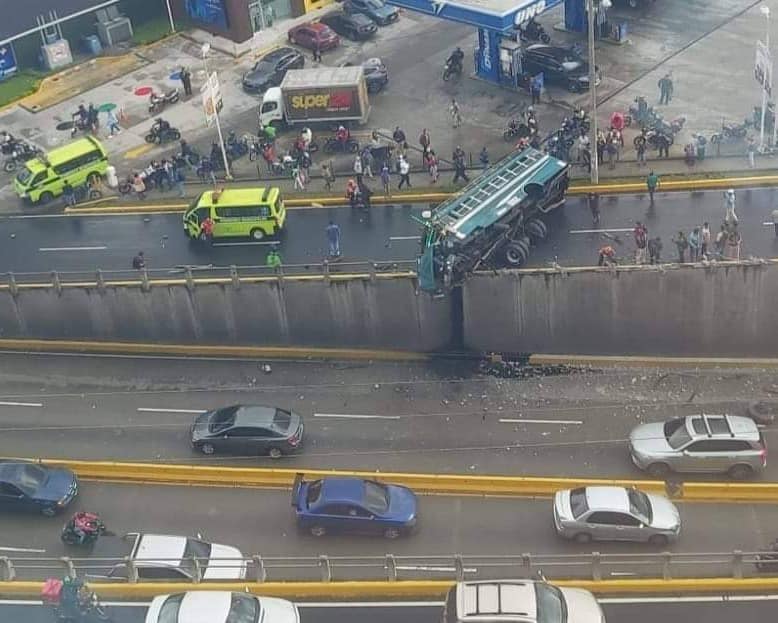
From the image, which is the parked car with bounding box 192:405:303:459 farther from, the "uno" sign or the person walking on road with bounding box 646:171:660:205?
the "uno" sign

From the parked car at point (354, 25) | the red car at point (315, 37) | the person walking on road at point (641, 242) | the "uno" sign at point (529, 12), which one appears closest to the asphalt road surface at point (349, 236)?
the person walking on road at point (641, 242)

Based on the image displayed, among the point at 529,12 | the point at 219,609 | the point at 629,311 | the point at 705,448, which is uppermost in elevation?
the point at 529,12

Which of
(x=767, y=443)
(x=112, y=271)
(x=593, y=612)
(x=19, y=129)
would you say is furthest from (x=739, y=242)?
(x=19, y=129)

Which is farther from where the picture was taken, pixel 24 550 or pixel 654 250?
pixel 654 250

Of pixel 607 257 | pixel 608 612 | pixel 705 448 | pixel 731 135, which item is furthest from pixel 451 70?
pixel 608 612

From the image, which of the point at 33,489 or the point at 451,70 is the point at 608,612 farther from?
the point at 451,70

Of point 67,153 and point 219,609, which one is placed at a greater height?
point 219,609
